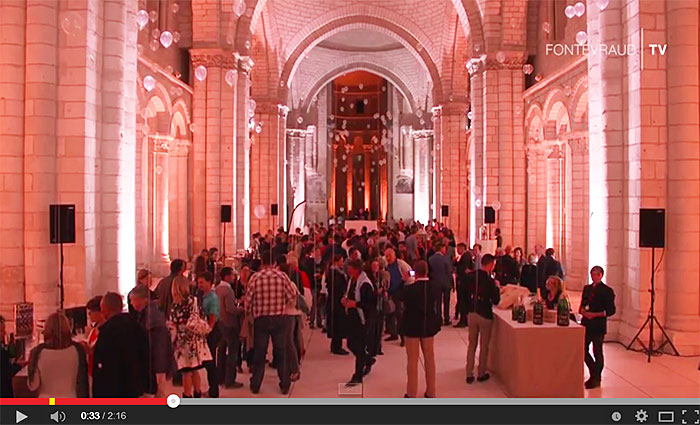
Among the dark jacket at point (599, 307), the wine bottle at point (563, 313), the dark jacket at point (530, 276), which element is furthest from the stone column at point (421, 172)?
the wine bottle at point (563, 313)

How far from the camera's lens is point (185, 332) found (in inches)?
252

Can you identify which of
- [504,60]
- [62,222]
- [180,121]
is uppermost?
[504,60]

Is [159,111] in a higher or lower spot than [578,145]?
higher

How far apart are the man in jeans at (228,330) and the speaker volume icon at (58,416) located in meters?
3.82

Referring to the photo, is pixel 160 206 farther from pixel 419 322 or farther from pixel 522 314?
pixel 522 314

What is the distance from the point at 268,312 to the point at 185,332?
3.88 ft

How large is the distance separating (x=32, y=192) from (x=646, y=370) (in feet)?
29.4

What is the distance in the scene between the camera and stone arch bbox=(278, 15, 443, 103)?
31.8 metres

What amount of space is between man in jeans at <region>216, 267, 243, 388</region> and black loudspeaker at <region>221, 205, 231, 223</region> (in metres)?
11.4

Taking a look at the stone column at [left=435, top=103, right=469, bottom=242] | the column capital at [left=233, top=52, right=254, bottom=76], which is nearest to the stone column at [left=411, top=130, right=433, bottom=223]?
the stone column at [left=435, top=103, right=469, bottom=242]

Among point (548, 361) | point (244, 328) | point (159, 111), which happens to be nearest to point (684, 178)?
point (548, 361)

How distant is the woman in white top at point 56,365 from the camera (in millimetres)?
4797

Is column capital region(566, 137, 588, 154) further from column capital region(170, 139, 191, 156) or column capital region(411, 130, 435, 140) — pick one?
column capital region(411, 130, 435, 140)

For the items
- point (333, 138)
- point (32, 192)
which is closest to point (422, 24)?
point (333, 138)
